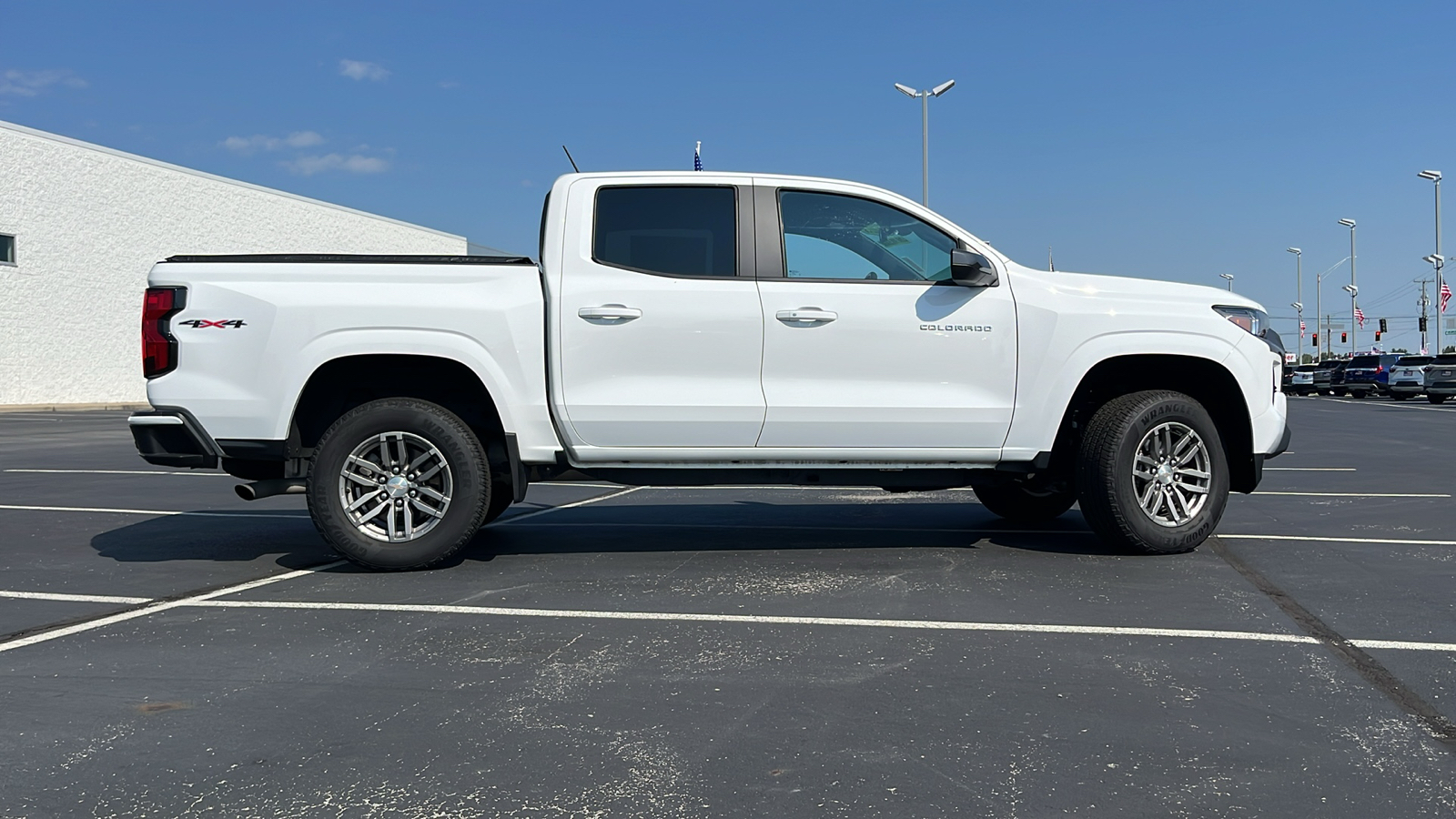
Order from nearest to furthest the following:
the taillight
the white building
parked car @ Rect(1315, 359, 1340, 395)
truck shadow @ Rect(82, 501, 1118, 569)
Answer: the taillight, truck shadow @ Rect(82, 501, 1118, 569), the white building, parked car @ Rect(1315, 359, 1340, 395)

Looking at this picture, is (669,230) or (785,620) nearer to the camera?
(785,620)

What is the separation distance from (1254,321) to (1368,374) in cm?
4394

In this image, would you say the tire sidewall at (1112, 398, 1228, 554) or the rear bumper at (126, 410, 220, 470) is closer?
the rear bumper at (126, 410, 220, 470)

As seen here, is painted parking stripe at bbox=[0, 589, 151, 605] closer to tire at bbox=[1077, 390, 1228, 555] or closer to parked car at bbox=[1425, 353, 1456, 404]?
tire at bbox=[1077, 390, 1228, 555]

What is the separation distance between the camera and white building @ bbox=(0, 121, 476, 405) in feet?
105

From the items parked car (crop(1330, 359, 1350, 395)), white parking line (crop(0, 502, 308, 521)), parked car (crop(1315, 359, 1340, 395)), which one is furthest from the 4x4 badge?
parked car (crop(1315, 359, 1340, 395))

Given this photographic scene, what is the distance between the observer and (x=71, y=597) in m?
5.43

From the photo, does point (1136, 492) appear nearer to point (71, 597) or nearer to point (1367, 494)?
point (1367, 494)

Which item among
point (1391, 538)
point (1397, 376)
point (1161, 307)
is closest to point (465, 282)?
point (1161, 307)

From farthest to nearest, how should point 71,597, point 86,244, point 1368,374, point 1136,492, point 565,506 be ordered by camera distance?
point 1368,374
point 86,244
point 565,506
point 1136,492
point 71,597

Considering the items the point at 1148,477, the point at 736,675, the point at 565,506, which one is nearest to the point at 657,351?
the point at 736,675

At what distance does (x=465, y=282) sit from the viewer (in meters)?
5.95

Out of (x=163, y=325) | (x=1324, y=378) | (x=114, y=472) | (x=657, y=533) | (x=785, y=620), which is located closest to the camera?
(x=785, y=620)

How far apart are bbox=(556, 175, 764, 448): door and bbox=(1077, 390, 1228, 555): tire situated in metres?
1.90
